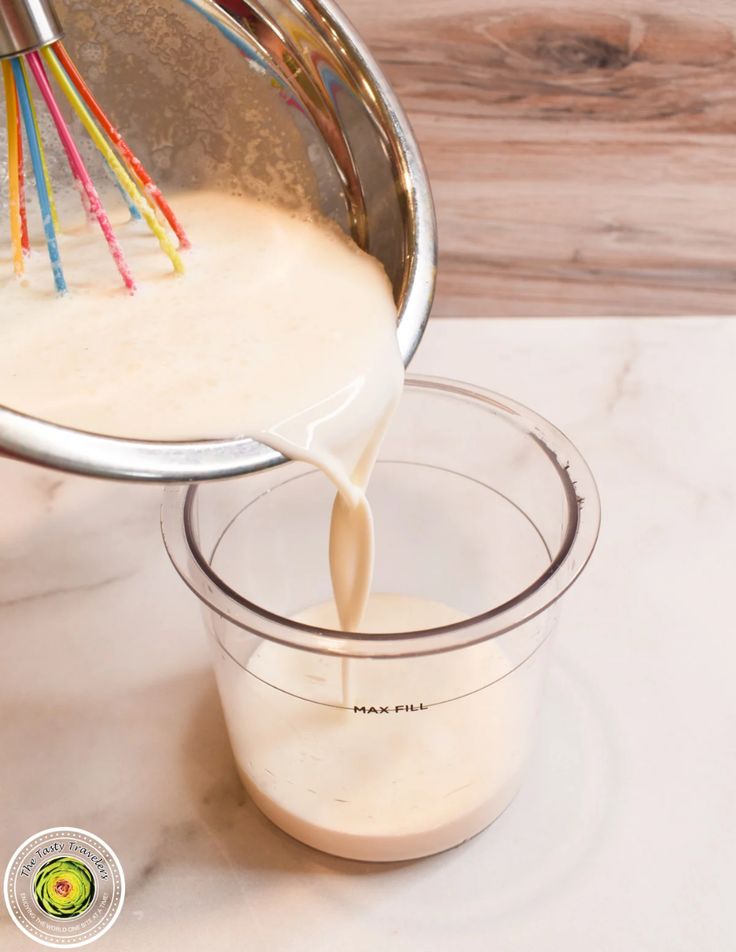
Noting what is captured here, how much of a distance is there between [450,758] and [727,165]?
2.03ft

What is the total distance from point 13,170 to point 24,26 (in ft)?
0.33

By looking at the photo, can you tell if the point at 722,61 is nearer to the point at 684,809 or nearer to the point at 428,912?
the point at 684,809

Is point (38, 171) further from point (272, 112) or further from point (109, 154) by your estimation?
point (272, 112)

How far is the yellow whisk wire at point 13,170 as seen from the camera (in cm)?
59

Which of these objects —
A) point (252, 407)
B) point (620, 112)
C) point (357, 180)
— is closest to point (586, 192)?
point (620, 112)

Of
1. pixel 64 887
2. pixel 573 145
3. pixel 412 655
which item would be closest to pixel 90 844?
pixel 64 887

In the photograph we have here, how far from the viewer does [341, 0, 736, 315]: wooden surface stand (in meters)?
0.95

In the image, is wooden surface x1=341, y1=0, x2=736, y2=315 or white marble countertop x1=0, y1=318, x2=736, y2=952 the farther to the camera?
wooden surface x1=341, y1=0, x2=736, y2=315

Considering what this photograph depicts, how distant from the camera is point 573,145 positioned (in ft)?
3.31

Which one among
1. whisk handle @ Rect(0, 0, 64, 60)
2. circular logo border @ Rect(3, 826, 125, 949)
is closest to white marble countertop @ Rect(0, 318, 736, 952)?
circular logo border @ Rect(3, 826, 125, 949)

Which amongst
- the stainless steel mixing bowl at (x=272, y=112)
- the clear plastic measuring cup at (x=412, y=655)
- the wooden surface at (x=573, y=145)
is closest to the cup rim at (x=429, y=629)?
the clear plastic measuring cup at (x=412, y=655)

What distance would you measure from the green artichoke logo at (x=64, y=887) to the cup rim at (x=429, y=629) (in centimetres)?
20

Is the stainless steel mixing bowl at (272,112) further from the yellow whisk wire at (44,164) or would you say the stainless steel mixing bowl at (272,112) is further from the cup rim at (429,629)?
the cup rim at (429,629)

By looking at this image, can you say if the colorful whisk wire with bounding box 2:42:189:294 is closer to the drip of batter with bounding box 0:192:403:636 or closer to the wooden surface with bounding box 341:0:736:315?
the drip of batter with bounding box 0:192:403:636
